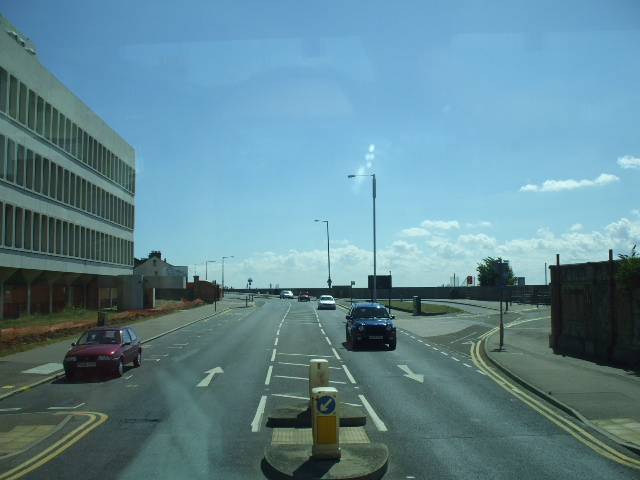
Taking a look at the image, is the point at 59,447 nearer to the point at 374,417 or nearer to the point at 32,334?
the point at 374,417

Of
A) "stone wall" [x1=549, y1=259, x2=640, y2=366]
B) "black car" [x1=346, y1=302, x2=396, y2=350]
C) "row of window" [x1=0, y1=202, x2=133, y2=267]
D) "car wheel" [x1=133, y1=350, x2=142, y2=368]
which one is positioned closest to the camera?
"stone wall" [x1=549, y1=259, x2=640, y2=366]

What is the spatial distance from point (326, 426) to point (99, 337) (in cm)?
1258

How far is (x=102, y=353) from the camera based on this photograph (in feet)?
57.5

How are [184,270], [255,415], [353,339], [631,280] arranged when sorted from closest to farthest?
[255,415]
[631,280]
[353,339]
[184,270]

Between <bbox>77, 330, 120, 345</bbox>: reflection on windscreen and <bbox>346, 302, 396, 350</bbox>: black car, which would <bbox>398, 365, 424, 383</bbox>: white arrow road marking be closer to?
<bbox>346, 302, 396, 350</bbox>: black car

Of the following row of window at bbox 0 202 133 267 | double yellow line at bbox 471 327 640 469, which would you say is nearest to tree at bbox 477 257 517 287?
row of window at bbox 0 202 133 267

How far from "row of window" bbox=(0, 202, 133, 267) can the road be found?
21765mm

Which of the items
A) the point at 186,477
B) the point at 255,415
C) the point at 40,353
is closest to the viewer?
the point at 186,477

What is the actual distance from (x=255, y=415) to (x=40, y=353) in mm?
14592

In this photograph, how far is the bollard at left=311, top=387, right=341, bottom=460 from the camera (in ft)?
28.3

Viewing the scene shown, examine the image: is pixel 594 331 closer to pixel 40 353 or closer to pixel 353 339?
pixel 353 339

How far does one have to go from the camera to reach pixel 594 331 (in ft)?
69.1

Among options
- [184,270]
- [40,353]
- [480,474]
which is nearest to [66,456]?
[480,474]

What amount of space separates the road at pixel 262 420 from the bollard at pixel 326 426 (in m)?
0.85
